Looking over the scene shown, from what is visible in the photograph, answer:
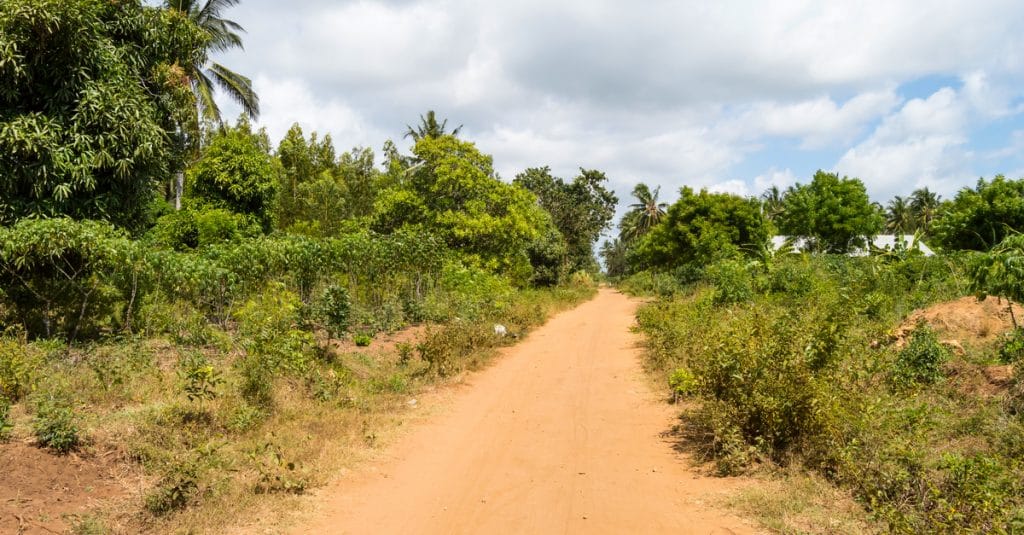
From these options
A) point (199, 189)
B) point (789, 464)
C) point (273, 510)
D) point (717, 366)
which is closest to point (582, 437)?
point (717, 366)

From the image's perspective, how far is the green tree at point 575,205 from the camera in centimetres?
4334

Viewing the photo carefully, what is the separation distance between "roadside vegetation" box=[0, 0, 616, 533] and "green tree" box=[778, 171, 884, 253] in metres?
25.7

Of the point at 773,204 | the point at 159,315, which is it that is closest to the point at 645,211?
the point at 773,204

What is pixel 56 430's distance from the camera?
213 inches

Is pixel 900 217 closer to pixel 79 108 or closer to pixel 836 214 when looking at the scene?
pixel 836 214

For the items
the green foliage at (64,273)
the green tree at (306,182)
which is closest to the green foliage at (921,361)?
the green foliage at (64,273)

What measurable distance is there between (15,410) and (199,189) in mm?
13597

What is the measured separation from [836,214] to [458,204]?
2424 centimetres

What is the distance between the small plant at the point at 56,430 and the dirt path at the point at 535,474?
94.6 inches

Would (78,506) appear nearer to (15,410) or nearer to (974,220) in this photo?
(15,410)

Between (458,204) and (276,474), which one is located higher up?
(458,204)

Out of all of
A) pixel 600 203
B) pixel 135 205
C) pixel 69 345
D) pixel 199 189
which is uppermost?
pixel 600 203

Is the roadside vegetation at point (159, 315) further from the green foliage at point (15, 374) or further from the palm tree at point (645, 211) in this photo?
the palm tree at point (645, 211)

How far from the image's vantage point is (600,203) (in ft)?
155
